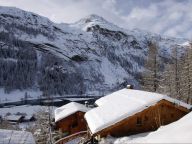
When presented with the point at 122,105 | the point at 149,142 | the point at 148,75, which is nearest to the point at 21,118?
the point at 148,75

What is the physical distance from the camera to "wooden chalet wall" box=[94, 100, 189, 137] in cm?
2292

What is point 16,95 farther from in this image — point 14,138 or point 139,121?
point 14,138

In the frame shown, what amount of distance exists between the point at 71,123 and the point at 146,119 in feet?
47.5

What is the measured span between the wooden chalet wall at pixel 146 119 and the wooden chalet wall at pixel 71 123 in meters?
13.4

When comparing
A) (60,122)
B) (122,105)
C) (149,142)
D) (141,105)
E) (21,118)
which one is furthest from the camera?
(21,118)

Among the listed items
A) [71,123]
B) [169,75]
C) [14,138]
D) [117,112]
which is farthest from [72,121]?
[14,138]

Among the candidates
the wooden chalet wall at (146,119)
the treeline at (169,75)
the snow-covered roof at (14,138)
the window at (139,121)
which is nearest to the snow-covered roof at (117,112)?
the wooden chalet wall at (146,119)

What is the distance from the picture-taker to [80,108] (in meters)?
36.8

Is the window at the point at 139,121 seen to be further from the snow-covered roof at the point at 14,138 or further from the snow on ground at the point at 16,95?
the snow on ground at the point at 16,95

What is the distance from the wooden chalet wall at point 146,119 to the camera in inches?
902

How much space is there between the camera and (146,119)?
2416cm

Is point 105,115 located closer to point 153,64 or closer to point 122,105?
point 122,105

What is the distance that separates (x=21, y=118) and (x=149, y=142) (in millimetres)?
90177

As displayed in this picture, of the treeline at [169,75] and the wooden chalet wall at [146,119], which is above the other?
the treeline at [169,75]
